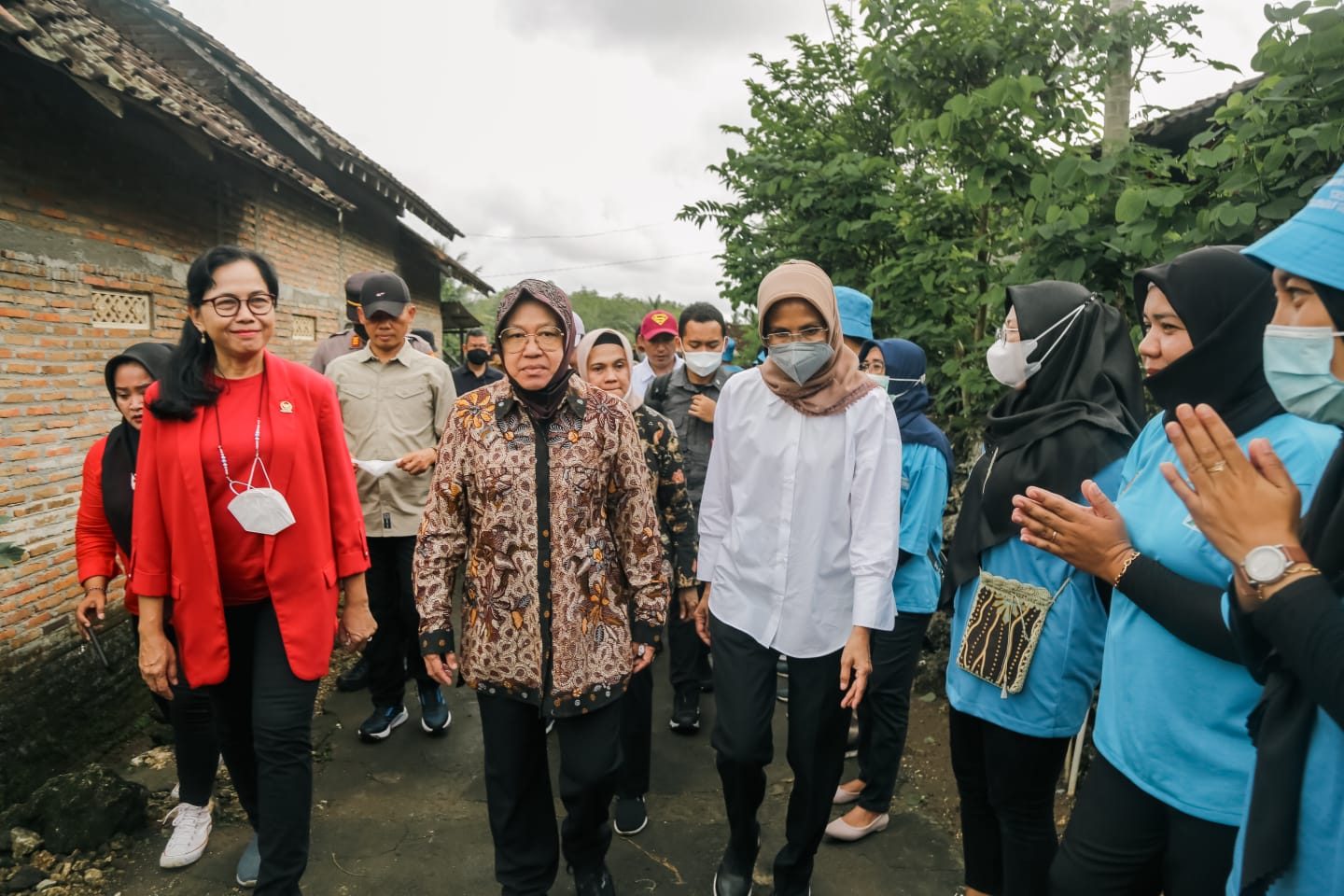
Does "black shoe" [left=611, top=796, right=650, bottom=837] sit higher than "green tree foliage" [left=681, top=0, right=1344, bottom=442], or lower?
lower

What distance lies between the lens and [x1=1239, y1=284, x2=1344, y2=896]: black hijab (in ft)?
3.78

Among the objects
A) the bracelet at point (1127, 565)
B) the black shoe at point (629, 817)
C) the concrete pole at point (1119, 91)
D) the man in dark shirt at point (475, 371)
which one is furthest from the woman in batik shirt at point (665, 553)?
the man in dark shirt at point (475, 371)

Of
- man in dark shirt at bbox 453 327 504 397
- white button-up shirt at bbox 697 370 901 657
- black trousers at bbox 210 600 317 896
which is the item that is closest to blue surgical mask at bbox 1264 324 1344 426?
white button-up shirt at bbox 697 370 901 657

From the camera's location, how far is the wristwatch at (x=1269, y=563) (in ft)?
3.75

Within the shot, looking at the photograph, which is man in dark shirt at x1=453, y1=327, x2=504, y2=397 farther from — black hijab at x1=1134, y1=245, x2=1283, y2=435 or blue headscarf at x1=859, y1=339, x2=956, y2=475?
black hijab at x1=1134, y1=245, x2=1283, y2=435

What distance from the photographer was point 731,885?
2682 millimetres

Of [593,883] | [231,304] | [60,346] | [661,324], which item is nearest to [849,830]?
[593,883]

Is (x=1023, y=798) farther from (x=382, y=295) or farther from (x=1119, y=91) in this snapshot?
(x=1119, y=91)

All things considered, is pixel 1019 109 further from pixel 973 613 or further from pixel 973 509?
pixel 973 613

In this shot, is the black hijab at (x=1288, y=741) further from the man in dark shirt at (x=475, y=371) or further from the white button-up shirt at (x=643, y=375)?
the man in dark shirt at (x=475, y=371)

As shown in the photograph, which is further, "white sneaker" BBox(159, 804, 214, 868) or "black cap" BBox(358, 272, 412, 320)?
"black cap" BBox(358, 272, 412, 320)

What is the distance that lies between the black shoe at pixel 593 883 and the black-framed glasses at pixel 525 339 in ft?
5.92

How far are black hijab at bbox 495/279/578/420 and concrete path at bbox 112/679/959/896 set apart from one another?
1845 mm

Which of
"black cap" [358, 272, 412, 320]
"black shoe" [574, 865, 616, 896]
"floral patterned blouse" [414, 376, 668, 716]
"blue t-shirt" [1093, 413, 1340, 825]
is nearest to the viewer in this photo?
"blue t-shirt" [1093, 413, 1340, 825]
